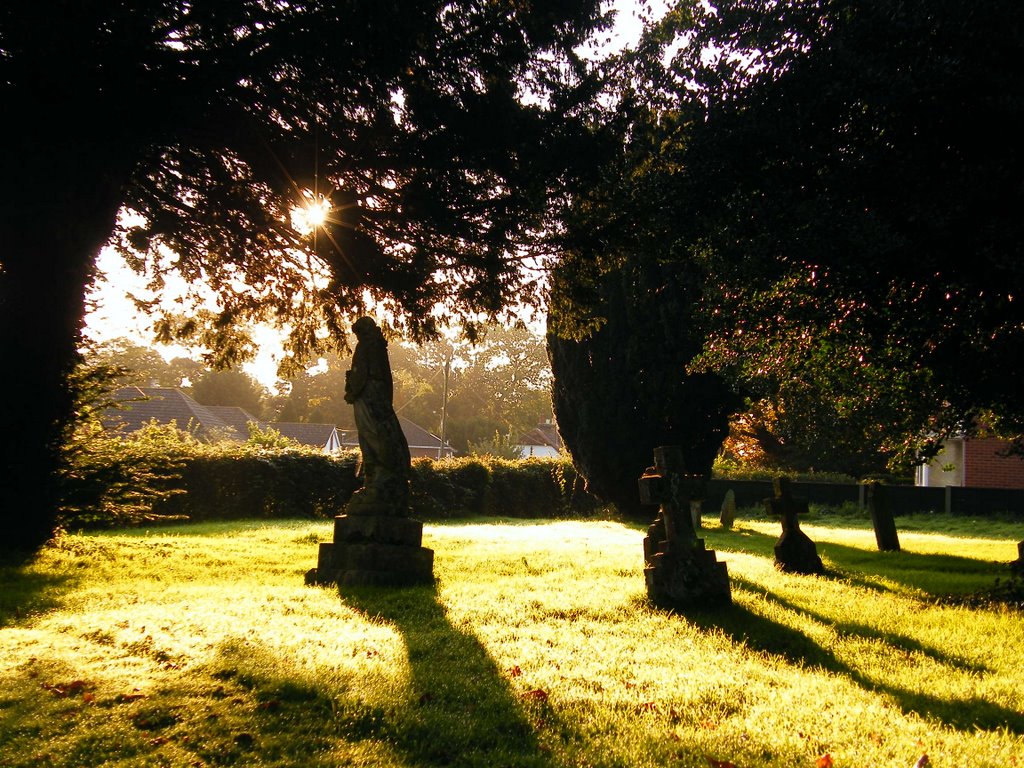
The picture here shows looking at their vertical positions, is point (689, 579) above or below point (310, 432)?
below

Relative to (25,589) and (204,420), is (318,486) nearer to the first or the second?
(25,589)

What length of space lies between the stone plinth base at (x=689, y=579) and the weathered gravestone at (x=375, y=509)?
293cm

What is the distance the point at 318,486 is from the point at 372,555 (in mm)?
15419

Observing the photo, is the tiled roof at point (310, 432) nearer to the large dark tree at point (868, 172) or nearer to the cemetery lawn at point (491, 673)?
the cemetery lawn at point (491, 673)

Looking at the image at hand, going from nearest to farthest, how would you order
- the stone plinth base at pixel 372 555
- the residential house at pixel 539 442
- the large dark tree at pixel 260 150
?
the large dark tree at pixel 260 150 → the stone plinth base at pixel 372 555 → the residential house at pixel 539 442

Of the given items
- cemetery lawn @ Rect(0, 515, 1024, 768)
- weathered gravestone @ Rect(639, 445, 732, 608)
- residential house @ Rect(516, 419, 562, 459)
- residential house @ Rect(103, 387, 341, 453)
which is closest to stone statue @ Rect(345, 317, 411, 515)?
cemetery lawn @ Rect(0, 515, 1024, 768)

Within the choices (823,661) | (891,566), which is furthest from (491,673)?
(891,566)

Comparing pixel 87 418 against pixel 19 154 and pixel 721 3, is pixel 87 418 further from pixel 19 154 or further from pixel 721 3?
pixel 721 3

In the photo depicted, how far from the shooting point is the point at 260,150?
9016 millimetres

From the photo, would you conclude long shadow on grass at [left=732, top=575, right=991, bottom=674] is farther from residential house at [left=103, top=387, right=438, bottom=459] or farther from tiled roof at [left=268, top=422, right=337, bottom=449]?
tiled roof at [left=268, top=422, right=337, bottom=449]

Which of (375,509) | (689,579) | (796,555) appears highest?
(375,509)

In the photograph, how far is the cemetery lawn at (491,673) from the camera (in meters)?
3.57

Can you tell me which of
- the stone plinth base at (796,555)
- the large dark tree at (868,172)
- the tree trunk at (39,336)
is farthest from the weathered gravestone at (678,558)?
the tree trunk at (39,336)

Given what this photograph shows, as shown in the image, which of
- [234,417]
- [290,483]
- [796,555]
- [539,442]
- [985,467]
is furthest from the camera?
[539,442]
